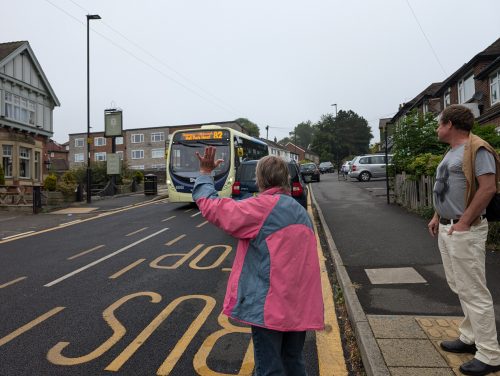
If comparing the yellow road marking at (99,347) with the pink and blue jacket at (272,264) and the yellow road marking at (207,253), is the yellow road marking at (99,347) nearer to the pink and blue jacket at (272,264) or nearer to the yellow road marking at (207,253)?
the pink and blue jacket at (272,264)

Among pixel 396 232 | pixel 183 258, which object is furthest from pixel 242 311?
pixel 396 232

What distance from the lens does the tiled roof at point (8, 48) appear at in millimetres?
24994

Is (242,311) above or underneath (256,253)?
underneath

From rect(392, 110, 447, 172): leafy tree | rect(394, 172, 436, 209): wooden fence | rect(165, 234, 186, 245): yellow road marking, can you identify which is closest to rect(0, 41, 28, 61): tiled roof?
rect(165, 234, 186, 245): yellow road marking

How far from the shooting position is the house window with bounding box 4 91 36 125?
997 inches

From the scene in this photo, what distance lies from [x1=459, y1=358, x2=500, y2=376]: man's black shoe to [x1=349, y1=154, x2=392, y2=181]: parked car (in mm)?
27529

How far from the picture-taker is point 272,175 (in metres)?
2.56

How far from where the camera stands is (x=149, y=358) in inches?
145

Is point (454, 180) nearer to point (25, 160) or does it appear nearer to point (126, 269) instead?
point (126, 269)

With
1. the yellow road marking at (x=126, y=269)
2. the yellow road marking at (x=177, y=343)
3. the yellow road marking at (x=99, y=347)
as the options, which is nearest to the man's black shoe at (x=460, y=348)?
the yellow road marking at (x=177, y=343)

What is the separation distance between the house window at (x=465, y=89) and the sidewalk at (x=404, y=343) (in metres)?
24.4

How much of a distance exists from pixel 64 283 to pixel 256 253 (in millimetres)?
4847

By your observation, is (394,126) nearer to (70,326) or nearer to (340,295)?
(340,295)

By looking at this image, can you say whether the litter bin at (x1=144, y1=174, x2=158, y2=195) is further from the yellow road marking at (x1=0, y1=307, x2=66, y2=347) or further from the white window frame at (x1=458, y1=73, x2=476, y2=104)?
the yellow road marking at (x1=0, y1=307, x2=66, y2=347)
